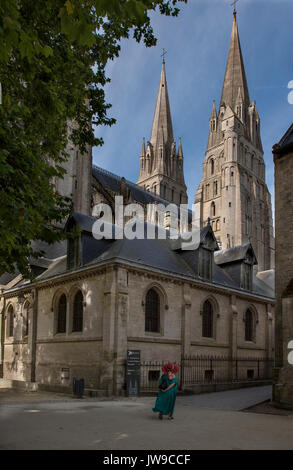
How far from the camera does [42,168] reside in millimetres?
10164

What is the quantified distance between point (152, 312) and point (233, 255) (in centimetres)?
873

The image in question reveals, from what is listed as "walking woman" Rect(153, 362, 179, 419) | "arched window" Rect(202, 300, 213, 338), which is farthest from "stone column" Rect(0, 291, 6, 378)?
"walking woman" Rect(153, 362, 179, 419)

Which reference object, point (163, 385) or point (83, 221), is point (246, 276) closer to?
point (83, 221)

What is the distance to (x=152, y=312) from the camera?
64.6 ft

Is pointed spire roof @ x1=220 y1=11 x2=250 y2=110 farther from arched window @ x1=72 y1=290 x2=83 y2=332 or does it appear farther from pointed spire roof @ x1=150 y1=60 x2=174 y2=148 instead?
arched window @ x1=72 y1=290 x2=83 y2=332

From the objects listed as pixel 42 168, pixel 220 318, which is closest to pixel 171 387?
pixel 42 168

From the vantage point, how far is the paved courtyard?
303 inches

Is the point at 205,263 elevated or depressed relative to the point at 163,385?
elevated

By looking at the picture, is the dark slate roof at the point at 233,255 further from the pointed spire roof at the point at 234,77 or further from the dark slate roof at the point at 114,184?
the pointed spire roof at the point at 234,77

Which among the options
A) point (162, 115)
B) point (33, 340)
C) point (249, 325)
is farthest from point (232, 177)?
point (33, 340)

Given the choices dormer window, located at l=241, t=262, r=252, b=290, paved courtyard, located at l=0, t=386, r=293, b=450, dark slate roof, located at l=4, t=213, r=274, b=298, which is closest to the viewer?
paved courtyard, located at l=0, t=386, r=293, b=450

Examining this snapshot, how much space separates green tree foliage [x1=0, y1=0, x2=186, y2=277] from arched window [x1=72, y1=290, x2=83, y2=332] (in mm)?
8418

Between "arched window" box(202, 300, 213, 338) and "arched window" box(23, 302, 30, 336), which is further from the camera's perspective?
"arched window" box(23, 302, 30, 336)
